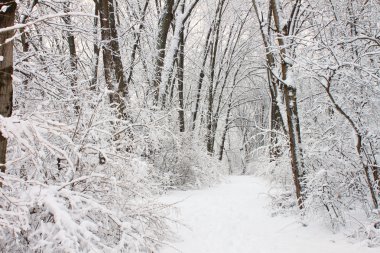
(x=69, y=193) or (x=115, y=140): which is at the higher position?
(x=115, y=140)

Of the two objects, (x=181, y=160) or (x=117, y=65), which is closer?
(x=117, y=65)

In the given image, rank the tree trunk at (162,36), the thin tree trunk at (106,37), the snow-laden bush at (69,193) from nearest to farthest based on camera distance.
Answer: the snow-laden bush at (69,193) → the thin tree trunk at (106,37) → the tree trunk at (162,36)

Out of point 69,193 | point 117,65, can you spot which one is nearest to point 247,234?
point 69,193

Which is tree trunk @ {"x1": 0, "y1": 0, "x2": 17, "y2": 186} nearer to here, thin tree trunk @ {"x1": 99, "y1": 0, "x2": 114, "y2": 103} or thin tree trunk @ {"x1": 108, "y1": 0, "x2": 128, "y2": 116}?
thin tree trunk @ {"x1": 99, "y1": 0, "x2": 114, "y2": 103}

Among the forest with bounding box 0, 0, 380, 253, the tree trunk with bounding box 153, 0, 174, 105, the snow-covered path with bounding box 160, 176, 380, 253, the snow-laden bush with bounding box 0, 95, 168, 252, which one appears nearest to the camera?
the snow-laden bush with bounding box 0, 95, 168, 252

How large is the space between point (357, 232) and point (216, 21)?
1447 centimetres

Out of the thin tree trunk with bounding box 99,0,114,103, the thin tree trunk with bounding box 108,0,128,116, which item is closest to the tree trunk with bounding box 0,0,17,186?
the thin tree trunk with bounding box 99,0,114,103

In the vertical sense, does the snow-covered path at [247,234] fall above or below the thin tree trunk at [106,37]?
below

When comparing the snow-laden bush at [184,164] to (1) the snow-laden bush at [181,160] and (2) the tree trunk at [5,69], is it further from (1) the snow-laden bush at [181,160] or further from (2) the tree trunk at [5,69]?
(2) the tree trunk at [5,69]

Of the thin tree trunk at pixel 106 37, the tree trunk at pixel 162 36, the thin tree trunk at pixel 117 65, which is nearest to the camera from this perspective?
the thin tree trunk at pixel 106 37

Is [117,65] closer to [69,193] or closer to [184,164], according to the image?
[69,193]

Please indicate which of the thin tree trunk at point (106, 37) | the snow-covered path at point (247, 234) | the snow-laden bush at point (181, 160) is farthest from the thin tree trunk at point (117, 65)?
the snow-laden bush at point (181, 160)

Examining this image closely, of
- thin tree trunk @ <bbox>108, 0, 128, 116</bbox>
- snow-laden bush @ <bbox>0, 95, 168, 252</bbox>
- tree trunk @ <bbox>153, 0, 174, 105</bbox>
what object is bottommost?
snow-laden bush @ <bbox>0, 95, 168, 252</bbox>

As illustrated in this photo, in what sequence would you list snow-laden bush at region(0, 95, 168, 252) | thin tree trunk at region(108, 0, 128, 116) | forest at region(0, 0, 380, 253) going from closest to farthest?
1. snow-laden bush at region(0, 95, 168, 252)
2. forest at region(0, 0, 380, 253)
3. thin tree trunk at region(108, 0, 128, 116)
